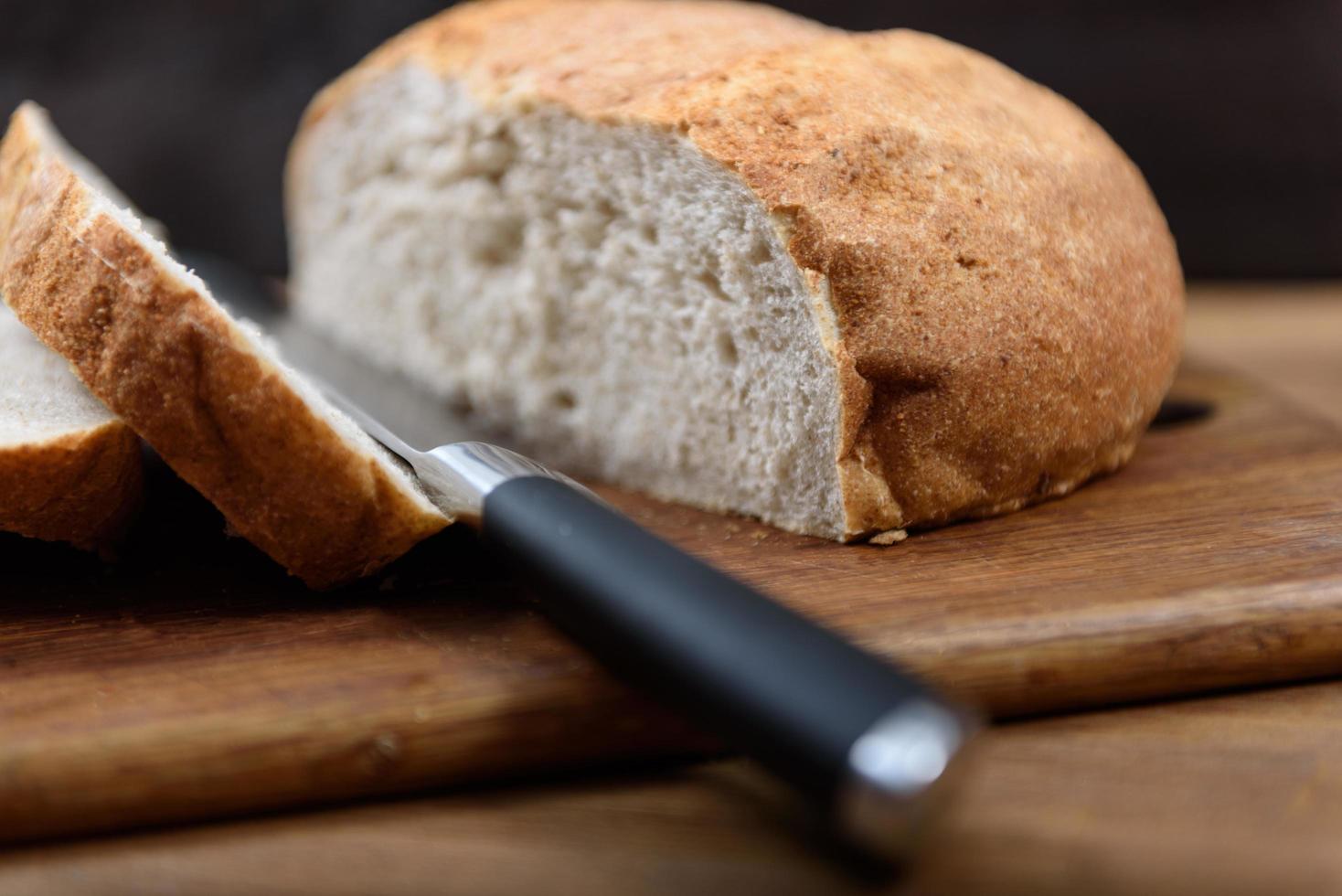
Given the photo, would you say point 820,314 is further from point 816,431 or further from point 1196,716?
point 1196,716

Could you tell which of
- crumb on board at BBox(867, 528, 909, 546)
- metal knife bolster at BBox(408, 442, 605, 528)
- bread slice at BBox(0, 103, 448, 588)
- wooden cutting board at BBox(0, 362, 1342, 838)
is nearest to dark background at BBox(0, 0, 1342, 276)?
wooden cutting board at BBox(0, 362, 1342, 838)

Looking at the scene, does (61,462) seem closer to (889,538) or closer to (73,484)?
(73,484)

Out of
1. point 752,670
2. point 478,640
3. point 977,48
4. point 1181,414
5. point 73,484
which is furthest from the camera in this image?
point 977,48

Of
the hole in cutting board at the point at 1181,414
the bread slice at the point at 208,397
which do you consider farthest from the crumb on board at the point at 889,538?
the hole in cutting board at the point at 1181,414

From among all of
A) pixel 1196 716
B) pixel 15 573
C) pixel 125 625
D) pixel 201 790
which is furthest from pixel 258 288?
pixel 1196 716

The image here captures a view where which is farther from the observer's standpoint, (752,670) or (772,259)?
(772,259)

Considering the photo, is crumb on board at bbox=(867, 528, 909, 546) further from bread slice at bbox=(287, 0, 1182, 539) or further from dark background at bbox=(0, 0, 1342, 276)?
dark background at bbox=(0, 0, 1342, 276)

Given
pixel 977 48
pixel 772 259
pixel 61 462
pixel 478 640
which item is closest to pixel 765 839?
pixel 478 640
